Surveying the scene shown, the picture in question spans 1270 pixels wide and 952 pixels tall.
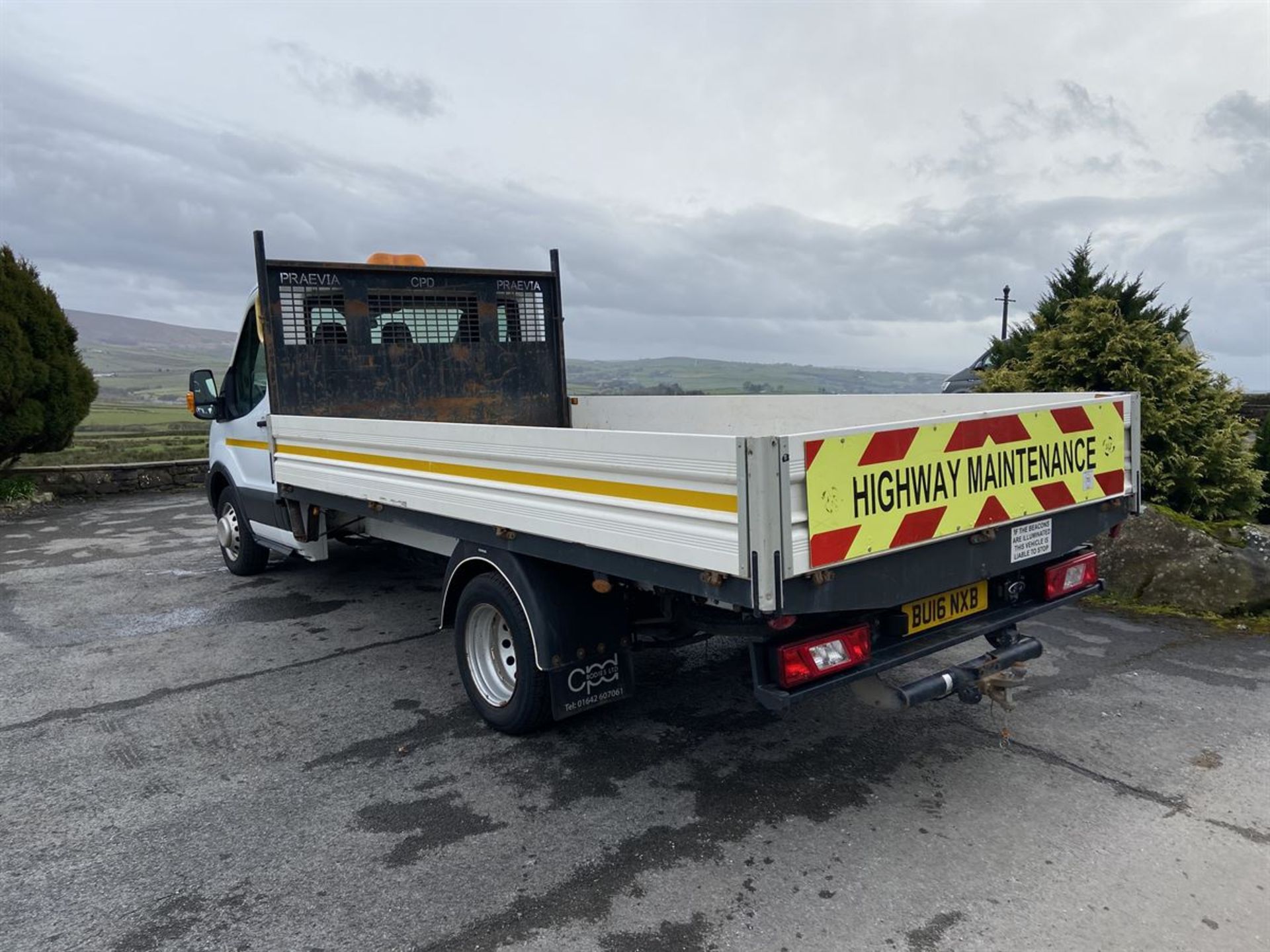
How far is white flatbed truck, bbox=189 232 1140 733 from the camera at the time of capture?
266 centimetres

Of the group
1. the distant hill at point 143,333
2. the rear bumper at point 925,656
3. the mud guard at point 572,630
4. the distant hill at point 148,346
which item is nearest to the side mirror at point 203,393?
the mud guard at point 572,630

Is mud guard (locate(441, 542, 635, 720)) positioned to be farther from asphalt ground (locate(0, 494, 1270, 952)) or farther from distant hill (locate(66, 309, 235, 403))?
distant hill (locate(66, 309, 235, 403))

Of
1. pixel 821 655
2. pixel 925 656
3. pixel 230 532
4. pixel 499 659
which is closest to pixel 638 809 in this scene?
pixel 821 655

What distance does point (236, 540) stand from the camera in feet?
24.3

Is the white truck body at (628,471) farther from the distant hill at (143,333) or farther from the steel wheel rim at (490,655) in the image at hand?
the distant hill at (143,333)

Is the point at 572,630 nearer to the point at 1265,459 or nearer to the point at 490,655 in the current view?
the point at 490,655

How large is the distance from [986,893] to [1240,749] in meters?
1.84

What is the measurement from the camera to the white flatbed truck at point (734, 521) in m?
2.66

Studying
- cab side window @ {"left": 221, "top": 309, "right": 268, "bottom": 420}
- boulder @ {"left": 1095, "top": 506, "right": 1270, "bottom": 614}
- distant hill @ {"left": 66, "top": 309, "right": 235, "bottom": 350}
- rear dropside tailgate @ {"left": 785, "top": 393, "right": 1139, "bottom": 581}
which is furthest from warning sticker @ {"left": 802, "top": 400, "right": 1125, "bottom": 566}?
distant hill @ {"left": 66, "top": 309, "right": 235, "bottom": 350}

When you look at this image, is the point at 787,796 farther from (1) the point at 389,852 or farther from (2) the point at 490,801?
(1) the point at 389,852

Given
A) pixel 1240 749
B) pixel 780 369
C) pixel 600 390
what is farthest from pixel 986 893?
pixel 780 369

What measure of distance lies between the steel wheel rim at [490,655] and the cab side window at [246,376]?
317 centimetres

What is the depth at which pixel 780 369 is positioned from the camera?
10297 mm

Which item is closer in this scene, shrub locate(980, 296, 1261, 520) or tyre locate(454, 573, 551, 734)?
tyre locate(454, 573, 551, 734)
